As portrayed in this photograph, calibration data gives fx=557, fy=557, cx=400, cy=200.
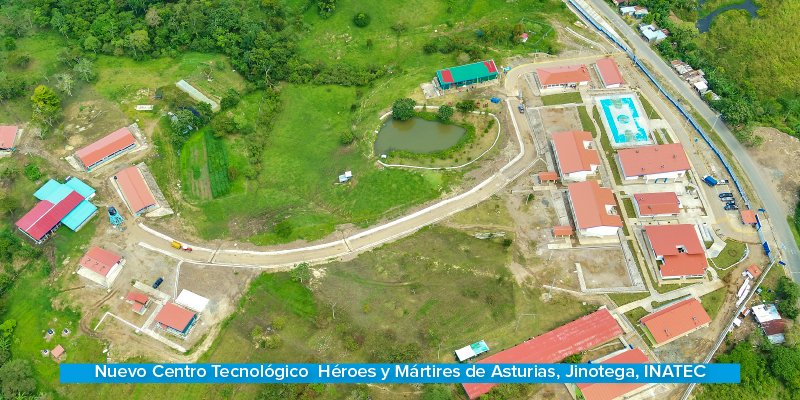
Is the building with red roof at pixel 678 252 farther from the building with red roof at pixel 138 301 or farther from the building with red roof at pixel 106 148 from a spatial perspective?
the building with red roof at pixel 106 148

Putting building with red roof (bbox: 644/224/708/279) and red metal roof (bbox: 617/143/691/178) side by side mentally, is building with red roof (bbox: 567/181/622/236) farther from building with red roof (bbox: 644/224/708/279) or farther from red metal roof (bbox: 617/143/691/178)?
red metal roof (bbox: 617/143/691/178)

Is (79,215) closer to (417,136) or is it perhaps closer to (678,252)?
(417,136)

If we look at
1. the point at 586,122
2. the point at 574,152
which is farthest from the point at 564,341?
the point at 586,122

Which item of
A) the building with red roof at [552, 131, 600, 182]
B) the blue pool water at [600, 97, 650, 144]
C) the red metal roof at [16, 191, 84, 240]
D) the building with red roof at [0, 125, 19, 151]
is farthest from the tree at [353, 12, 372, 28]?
the building with red roof at [0, 125, 19, 151]

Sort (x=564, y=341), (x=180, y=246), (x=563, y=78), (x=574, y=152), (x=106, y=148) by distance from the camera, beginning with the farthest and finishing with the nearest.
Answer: (x=563, y=78) → (x=106, y=148) → (x=574, y=152) → (x=180, y=246) → (x=564, y=341)

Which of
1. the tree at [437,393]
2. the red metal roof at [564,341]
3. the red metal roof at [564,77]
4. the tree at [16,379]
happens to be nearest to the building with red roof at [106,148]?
the tree at [16,379]

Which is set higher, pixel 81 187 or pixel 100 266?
pixel 81 187
